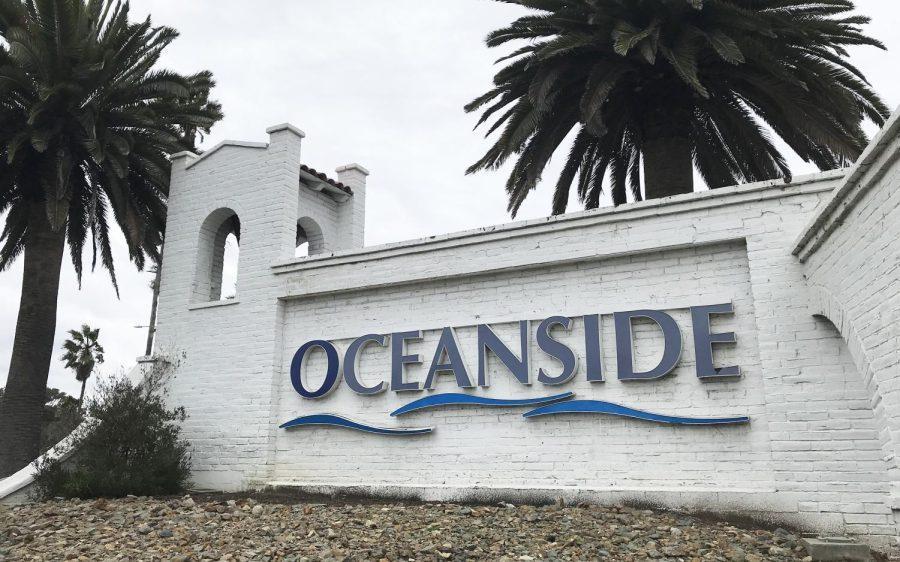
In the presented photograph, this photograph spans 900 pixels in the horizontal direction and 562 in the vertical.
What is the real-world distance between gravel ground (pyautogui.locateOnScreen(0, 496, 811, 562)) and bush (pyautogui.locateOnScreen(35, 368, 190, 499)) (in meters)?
0.86

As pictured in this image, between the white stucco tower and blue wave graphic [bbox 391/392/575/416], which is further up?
the white stucco tower

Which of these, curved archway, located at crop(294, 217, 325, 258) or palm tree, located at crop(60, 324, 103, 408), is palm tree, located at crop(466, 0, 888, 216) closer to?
curved archway, located at crop(294, 217, 325, 258)

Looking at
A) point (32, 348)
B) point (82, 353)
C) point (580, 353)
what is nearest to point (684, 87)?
point (580, 353)

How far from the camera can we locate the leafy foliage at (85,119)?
13375 millimetres

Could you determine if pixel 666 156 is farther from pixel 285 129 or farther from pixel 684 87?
pixel 285 129

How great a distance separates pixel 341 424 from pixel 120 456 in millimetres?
3144

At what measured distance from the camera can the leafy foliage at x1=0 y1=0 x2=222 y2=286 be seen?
43.9ft

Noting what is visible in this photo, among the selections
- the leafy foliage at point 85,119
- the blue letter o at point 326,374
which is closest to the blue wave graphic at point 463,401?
the blue letter o at point 326,374

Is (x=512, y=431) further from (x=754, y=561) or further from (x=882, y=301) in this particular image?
(x=882, y=301)

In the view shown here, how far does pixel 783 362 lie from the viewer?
7.96 metres

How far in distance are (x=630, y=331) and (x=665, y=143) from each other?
230 inches

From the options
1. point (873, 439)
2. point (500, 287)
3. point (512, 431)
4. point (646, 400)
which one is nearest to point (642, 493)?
point (646, 400)

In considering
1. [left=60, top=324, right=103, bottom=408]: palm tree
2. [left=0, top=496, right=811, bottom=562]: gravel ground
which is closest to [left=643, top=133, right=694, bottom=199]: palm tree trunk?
[left=0, top=496, right=811, bottom=562]: gravel ground

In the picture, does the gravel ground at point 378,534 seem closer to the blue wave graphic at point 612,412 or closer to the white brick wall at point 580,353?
the white brick wall at point 580,353
